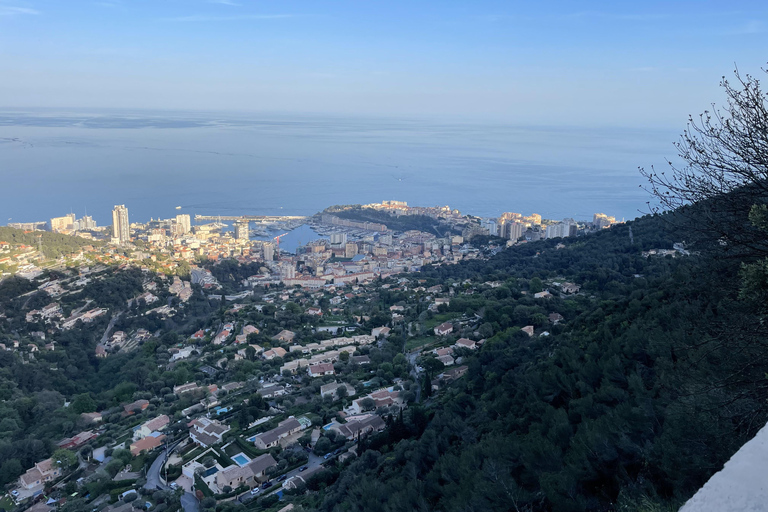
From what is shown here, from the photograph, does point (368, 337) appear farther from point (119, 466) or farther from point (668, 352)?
point (668, 352)

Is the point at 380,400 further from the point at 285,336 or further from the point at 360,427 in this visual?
the point at 285,336

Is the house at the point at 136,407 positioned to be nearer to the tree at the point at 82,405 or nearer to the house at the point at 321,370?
the tree at the point at 82,405

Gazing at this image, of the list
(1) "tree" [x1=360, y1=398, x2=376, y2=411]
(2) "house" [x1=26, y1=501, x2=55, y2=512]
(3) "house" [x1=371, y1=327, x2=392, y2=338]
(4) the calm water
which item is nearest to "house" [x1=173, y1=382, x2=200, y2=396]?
(2) "house" [x1=26, y1=501, x2=55, y2=512]

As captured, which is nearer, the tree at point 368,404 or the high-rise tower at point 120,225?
the tree at point 368,404

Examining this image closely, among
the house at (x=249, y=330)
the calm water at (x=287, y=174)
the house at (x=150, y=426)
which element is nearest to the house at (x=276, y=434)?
the house at (x=150, y=426)

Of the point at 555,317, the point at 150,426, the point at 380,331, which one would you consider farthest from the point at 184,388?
the point at 555,317

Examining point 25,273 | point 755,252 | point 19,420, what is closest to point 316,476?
point 755,252

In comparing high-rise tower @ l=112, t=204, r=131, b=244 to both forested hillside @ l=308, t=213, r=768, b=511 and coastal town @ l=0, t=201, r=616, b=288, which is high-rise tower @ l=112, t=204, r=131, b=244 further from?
forested hillside @ l=308, t=213, r=768, b=511
